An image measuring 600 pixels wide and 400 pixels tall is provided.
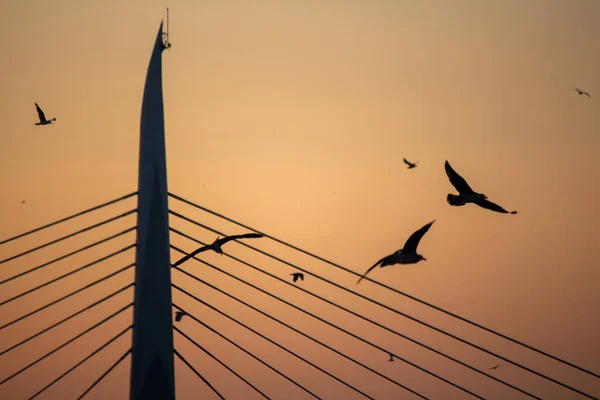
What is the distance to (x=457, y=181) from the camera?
1359cm

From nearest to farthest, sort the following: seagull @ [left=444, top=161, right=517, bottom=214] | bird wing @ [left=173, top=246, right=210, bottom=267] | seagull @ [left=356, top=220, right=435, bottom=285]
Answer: bird wing @ [left=173, top=246, right=210, bottom=267], seagull @ [left=356, top=220, right=435, bottom=285], seagull @ [left=444, top=161, right=517, bottom=214]

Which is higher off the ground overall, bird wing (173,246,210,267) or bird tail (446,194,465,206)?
bird tail (446,194,465,206)

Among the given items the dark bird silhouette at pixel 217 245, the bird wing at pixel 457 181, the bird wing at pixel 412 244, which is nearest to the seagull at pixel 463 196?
the bird wing at pixel 457 181

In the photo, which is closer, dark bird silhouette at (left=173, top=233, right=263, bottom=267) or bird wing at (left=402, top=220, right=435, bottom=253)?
dark bird silhouette at (left=173, top=233, right=263, bottom=267)

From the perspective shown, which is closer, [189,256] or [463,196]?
[189,256]

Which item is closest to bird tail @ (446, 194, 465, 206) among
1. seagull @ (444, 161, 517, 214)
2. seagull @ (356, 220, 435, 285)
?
seagull @ (444, 161, 517, 214)

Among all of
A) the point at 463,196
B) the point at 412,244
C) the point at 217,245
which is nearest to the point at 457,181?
the point at 463,196

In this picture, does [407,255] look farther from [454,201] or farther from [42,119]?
[42,119]

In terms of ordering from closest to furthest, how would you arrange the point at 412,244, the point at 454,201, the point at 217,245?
1. the point at 217,245
2. the point at 412,244
3. the point at 454,201

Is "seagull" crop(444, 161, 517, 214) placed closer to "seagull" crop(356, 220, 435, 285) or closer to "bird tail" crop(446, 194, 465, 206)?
"bird tail" crop(446, 194, 465, 206)

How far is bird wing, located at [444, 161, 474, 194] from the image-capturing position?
13.4m

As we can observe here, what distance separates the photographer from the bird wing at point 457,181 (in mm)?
13367

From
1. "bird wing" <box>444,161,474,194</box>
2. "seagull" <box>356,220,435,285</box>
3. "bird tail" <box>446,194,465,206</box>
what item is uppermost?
"bird wing" <box>444,161,474,194</box>

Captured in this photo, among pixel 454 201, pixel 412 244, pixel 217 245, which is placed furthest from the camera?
pixel 454 201
